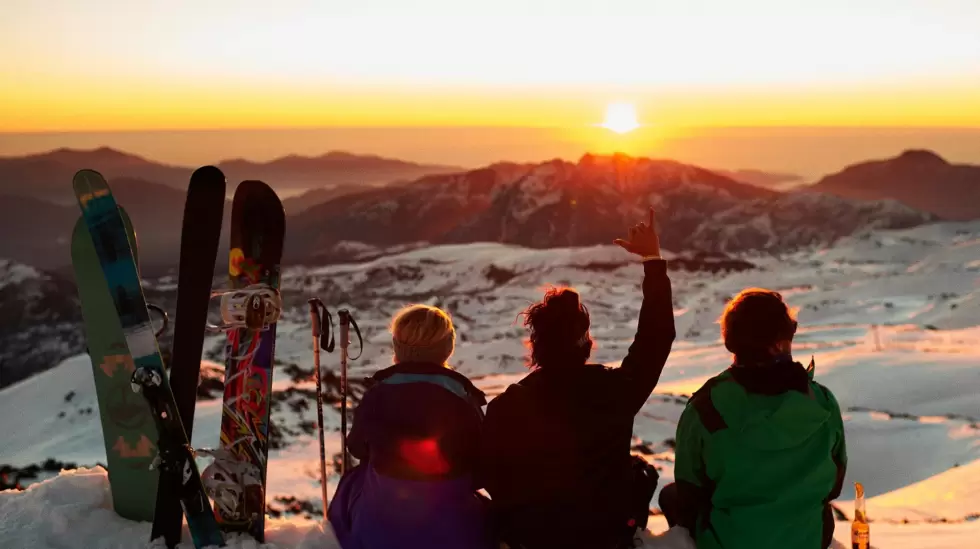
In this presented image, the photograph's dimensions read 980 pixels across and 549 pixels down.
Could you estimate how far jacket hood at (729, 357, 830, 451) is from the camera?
266 centimetres

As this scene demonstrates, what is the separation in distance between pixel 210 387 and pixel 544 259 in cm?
2526

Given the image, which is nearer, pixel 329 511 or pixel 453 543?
pixel 453 543

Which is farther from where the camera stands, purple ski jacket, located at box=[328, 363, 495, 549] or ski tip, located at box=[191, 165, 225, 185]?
ski tip, located at box=[191, 165, 225, 185]

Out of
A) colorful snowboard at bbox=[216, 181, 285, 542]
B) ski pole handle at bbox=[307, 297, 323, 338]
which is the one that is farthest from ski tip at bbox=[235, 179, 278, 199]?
ski pole handle at bbox=[307, 297, 323, 338]

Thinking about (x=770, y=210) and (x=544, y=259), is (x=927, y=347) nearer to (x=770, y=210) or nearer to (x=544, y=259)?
(x=544, y=259)

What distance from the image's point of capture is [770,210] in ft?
156

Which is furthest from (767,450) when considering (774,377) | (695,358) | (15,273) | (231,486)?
(15,273)

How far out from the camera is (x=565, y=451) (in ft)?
8.66

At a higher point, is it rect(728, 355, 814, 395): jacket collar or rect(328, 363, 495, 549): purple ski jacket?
rect(728, 355, 814, 395): jacket collar

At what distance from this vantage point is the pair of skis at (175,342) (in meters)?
3.32

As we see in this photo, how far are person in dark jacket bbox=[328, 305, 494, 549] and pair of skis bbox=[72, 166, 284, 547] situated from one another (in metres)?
0.95

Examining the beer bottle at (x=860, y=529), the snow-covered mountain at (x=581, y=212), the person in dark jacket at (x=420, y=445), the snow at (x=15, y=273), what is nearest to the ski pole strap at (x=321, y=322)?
the person in dark jacket at (x=420, y=445)

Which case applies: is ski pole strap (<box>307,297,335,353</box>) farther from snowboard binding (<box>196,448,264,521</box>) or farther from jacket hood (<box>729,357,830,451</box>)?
jacket hood (<box>729,357,830,451</box>)

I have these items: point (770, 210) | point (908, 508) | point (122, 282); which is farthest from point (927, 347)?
point (770, 210)
